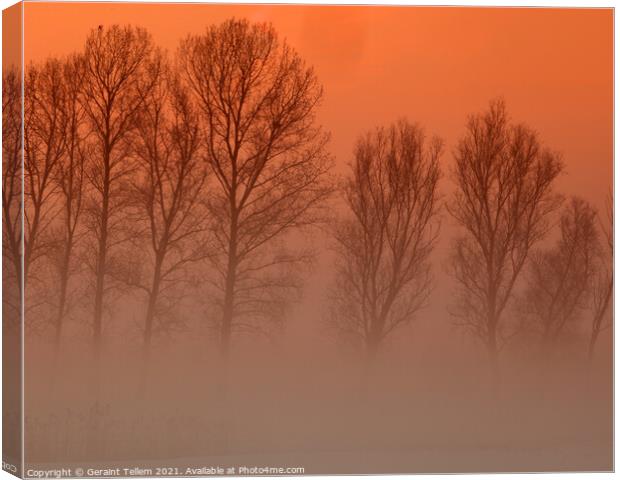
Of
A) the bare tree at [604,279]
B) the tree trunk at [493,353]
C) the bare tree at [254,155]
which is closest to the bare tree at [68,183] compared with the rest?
the bare tree at [254,155]

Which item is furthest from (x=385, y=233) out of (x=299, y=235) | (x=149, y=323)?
(x=149, y=323)

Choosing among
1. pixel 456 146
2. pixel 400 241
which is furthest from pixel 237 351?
pixel 456 146

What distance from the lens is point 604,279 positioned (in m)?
12.4

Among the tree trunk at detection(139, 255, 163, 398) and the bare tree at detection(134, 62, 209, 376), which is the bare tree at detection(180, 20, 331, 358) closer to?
the bare tree at detection(134, 62, 209, 376)

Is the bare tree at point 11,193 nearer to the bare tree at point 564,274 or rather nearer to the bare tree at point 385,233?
the bare tree at point 385,233

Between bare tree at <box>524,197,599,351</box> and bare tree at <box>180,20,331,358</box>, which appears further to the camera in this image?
bare tree at <box>524,197,599,351</box>

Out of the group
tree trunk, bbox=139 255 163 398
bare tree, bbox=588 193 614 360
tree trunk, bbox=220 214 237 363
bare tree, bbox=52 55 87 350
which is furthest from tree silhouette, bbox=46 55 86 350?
bare tree, bbox=588 193 614 360

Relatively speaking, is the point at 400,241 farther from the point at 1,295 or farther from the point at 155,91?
the point at 1,295

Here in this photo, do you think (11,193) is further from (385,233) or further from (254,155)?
(385,233)

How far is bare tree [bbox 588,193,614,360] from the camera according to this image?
40.8 ft

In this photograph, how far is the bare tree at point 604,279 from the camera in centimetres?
1244

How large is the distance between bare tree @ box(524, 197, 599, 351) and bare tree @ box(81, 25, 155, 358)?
4034mm

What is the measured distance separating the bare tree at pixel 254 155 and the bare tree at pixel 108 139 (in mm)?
571

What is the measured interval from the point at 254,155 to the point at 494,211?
242 centimetres
